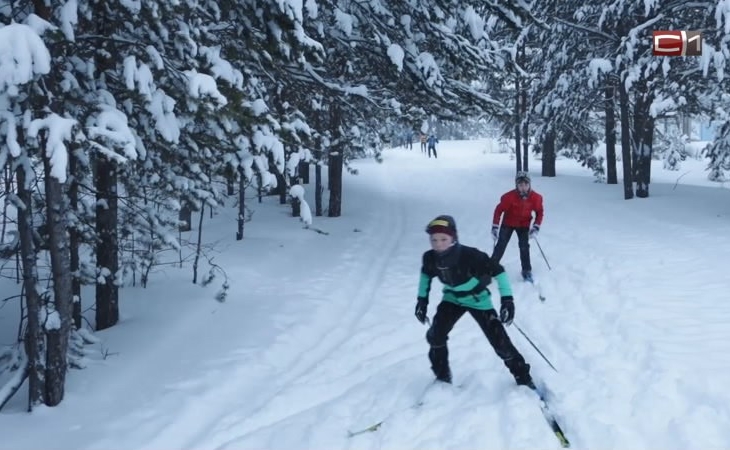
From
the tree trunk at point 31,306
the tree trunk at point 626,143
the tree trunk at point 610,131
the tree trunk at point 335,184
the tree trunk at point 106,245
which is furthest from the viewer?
the tree trunk at point 610,131

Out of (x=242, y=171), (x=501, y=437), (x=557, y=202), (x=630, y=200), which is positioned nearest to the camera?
(x=501, y=437)

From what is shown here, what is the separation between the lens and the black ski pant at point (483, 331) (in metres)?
5.35

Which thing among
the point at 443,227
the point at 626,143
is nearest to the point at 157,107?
A: the point at 443,227

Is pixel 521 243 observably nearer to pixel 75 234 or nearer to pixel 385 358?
pixel 385 358

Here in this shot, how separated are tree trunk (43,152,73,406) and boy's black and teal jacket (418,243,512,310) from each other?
3.53 m

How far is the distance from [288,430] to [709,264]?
25.7 feet

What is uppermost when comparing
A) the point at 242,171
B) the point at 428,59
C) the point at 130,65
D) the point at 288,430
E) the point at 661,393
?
the point at 428,59

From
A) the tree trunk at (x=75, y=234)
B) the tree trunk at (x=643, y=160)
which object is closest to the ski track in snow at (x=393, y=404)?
the tree trunk at (x=75, y=234)

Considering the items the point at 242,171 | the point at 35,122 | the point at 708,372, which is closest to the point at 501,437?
Result: the point at 708,372

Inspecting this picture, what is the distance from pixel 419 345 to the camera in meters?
7.22

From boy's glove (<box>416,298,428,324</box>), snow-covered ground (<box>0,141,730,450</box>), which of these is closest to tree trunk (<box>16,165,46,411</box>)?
snow-covered ground (<box>0,141,730,450</box>)

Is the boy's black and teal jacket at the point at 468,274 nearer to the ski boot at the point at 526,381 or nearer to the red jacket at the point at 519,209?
the ski boot at the point at 526,381

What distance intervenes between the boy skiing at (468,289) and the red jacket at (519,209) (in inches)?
171

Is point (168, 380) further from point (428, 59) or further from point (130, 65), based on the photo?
point (428, 59)
